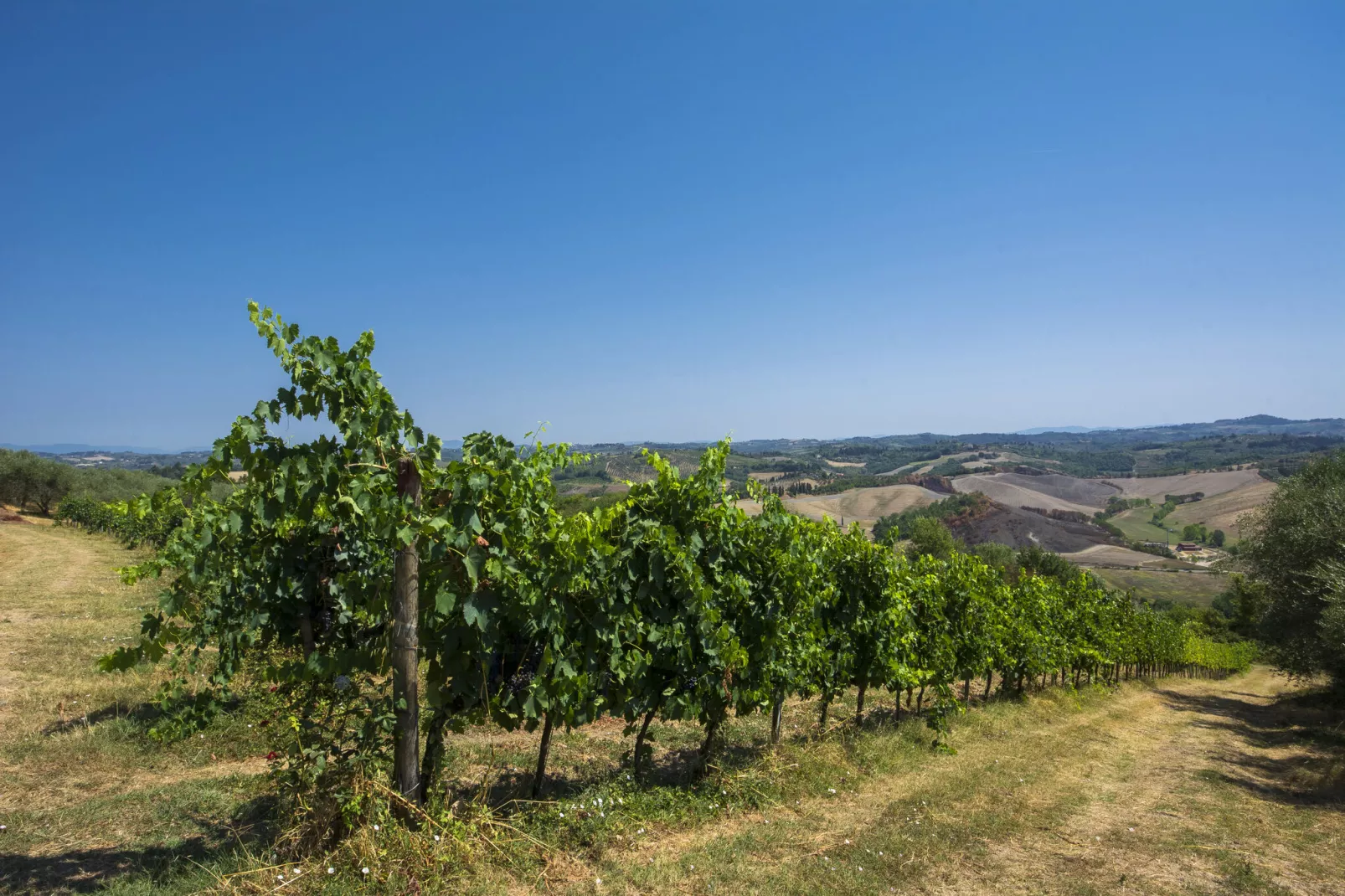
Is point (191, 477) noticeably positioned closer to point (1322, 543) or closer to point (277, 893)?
point (277, 893)

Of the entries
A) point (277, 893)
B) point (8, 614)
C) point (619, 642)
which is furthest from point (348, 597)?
point (8, 614)

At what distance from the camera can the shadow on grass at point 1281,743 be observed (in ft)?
34.6

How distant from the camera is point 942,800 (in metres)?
7.55

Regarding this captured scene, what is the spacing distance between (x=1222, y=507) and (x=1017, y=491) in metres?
33.6

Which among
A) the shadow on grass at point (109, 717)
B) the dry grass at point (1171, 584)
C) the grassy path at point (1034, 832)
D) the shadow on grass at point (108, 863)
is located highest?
the shadow on grass at point (108, 863)

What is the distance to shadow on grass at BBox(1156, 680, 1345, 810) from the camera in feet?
34.6

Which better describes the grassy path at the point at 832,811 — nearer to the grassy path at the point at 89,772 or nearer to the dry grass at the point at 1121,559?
the grassy path at the point at 89,772

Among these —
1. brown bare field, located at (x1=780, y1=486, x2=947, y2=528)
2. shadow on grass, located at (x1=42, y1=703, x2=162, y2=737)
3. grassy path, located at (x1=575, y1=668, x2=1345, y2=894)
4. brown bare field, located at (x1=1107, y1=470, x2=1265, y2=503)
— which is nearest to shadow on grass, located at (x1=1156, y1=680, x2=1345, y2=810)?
grassy path, located at (x1=575, y1=668, x2=1345, y2=894)

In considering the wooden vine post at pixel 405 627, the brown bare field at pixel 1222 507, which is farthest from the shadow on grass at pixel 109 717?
the brown bare field at pixel 1222 507

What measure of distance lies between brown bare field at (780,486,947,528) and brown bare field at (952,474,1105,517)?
11224 mm

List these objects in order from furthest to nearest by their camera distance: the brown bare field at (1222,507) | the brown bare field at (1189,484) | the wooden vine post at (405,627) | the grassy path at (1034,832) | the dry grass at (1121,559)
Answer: the brown bare field at (1189,484)
the brown bare field at (1222,507)
the dry grass at (1121,559)
the grassy path at (1034,832)
the wooden vine post at (405,627)

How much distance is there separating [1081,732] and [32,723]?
17.6 m

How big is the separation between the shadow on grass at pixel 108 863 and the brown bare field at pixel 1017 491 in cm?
13241

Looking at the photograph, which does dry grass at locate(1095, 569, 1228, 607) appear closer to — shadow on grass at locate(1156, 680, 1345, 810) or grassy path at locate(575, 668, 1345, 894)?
shadow on grass at locate(1156, 680, 1345, 810)
